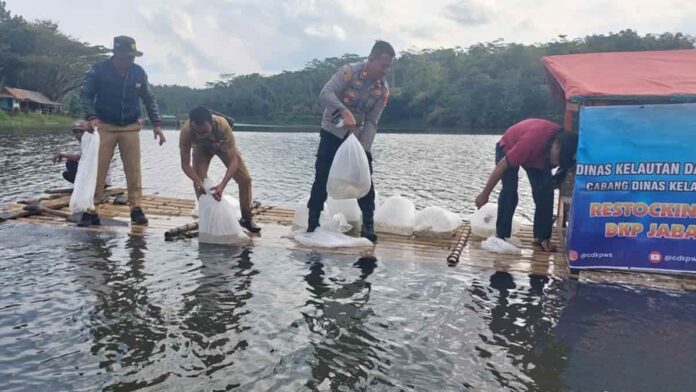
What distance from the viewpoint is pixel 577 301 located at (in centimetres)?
473

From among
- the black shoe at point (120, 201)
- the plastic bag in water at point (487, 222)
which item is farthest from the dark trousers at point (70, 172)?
the plastic bag in water at point (487, 222)

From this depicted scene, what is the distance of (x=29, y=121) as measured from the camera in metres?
59.3

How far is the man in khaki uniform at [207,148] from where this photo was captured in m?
6.02

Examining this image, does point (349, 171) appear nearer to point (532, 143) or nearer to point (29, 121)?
point (532, 143)

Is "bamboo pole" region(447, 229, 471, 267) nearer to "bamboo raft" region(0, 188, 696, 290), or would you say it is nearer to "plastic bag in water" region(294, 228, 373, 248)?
"bamboo raft" region(0, 188, 696, 290)

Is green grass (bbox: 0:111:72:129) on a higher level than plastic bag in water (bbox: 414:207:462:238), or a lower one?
higher

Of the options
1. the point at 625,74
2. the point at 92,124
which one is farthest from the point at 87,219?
the point at 625,74

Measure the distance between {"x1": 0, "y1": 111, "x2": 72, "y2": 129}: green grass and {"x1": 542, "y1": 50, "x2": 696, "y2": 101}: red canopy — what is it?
59.8 metres

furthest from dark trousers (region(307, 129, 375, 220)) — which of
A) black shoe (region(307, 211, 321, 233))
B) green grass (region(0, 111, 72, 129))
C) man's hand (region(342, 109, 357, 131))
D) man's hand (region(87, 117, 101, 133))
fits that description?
green grass (region(0, 111, 72, 129))

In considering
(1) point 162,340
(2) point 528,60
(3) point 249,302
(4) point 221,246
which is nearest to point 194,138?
(4) point 221,246

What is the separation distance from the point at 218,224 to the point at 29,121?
63.5m

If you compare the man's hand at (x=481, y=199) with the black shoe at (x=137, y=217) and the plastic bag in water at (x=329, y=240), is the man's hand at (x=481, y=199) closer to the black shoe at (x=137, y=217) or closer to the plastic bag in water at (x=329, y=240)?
the plastic bag in water at (x=329, y=240)

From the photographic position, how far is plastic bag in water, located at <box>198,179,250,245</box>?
6.29 meters

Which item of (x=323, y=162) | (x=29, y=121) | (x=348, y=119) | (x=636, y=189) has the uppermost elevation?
(x=29, y=121)
